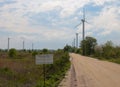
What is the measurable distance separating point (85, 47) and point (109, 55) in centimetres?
3996

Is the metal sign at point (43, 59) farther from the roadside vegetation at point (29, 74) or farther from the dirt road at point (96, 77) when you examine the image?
the dirt road at point (96, 77)

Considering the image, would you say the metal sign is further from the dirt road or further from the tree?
the tree

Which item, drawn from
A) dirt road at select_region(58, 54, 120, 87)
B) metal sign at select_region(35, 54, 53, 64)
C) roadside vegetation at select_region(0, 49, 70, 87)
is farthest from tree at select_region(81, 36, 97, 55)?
metal sign at select_region(35, 54, 53, 64)

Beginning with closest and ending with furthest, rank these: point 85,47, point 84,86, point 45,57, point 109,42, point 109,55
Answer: point 45,57 → point 84,86 → point 109,55 → point 109,42 → point 85,47

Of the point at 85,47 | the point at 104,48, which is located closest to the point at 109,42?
the point at 104,48

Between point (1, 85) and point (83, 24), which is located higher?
point (83, 24)

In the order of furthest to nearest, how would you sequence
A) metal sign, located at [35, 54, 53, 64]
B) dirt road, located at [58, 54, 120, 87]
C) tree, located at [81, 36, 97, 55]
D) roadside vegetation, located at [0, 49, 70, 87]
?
tree, located at [81, 36, 97, 55], roadside vegetation, located at [0, 49, 70, 87], dirt road, located at [58, 54, 120, 87], metal sign, located at [35, 54, 53, 64]

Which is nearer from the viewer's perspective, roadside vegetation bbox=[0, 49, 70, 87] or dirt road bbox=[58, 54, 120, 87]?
dirt road bbox=[58, 54, 120, 87]

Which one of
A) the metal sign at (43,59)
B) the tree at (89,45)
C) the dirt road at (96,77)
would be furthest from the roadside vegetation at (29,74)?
the tree at (89,45)

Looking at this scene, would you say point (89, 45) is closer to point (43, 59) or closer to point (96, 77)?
point (96, 77)

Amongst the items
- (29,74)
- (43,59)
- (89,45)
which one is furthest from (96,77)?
(89,45)

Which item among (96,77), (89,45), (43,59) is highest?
(89,45)

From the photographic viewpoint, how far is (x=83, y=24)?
332 ft

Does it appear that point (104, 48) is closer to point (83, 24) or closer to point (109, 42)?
point (109, 42)
